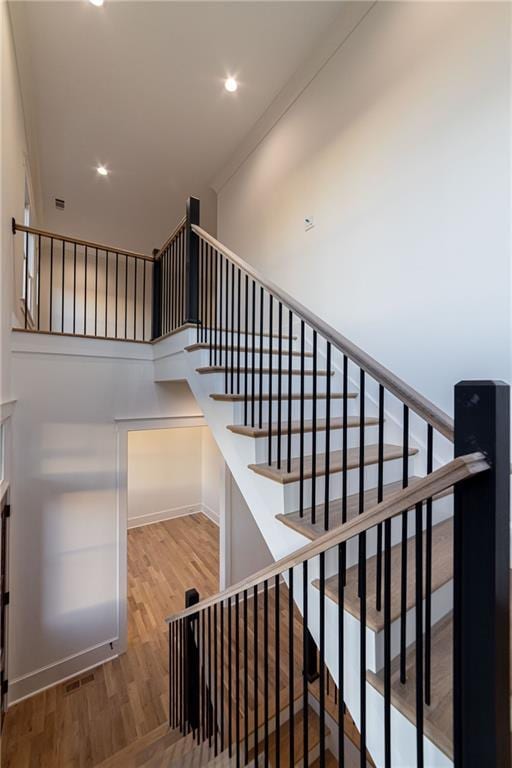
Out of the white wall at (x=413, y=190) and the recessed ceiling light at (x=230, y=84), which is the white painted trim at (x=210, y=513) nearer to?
the white wall at (x=413, y=190)

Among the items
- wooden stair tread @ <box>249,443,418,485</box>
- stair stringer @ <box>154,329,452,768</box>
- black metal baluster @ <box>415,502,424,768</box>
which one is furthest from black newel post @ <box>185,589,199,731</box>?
black metal baluster @ <box>415,502,424,768</box>

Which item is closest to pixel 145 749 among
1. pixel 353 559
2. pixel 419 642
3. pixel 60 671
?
pixel 60 671

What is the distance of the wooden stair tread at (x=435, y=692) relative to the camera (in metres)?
0.99

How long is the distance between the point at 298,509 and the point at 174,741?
7.21ft

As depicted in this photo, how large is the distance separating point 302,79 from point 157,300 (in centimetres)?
262

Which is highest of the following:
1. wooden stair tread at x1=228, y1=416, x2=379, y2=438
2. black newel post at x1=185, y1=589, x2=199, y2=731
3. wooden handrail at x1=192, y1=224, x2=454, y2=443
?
wooden handrail at x1=192, y1=224, x2=454, y2=443

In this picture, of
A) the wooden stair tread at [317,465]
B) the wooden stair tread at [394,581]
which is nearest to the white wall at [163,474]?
the wooden stair tread at [317,465]

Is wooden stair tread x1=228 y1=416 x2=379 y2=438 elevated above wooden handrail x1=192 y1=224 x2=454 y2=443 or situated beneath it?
situated beneath

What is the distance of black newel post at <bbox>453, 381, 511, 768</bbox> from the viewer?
717 millimetres

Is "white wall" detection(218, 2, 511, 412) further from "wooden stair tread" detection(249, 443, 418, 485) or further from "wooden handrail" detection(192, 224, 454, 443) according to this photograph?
"wooden handrail" detection(192, 224, 454, 443)

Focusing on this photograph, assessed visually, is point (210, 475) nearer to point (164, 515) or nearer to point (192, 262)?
point (164, 515)

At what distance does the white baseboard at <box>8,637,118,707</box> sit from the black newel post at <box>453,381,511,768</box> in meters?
3.60

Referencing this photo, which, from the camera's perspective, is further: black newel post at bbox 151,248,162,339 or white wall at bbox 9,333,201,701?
black newel post at bbox 151,248,162,339

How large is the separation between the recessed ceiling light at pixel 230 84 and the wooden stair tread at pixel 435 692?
463 cm
